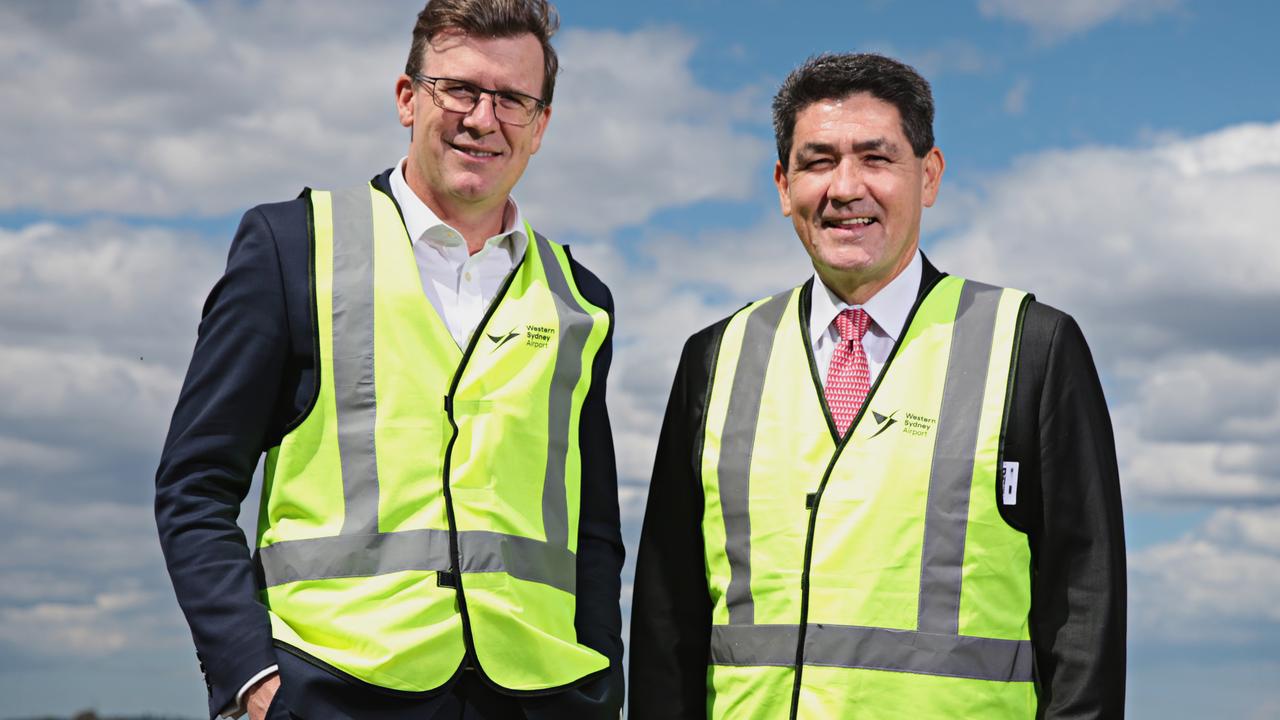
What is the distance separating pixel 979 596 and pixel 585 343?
1672mm

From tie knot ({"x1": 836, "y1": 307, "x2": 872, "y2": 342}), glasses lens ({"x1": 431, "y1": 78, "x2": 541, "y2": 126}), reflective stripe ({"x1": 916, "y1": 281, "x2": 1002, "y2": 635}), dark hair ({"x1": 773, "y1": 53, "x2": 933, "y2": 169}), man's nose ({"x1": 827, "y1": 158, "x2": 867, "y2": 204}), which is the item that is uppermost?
dark hair ({"x1": 773, "y1": 53, "x2": 933, "y2": 169})

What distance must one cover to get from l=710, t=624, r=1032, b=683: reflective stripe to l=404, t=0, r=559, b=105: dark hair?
2206 millimetres

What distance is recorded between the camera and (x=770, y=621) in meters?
4.53

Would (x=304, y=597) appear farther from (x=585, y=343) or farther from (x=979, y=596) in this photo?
(x=979, y=596)

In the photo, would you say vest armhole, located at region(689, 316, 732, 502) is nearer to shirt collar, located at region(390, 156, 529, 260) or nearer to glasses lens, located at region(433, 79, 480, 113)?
shirt collar, located at region(390, 156, 529, 260)

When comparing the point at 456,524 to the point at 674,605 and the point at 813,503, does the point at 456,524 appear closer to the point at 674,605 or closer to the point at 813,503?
the point at 674,605

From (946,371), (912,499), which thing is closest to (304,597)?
(912,499)

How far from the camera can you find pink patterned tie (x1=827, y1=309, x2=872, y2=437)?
4.69 metres

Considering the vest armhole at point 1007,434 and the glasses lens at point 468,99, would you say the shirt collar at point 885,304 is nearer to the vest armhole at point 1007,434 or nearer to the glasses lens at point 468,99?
the vest armhole at point 1007,434

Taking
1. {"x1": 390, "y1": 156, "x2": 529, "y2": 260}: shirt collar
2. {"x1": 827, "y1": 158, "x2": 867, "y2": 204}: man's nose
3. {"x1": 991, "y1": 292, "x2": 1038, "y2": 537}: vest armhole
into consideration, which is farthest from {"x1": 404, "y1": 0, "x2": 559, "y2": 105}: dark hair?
{"x1": 991, "y1": 292, "x2": 1038, "y2": 537}: vest armhole

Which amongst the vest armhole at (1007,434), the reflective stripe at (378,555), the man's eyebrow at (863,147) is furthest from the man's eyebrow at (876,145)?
the reflective stripe at (378,555)

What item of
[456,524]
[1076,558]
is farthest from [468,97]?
[1076,558]

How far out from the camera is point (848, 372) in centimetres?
479

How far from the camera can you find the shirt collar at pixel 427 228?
4566 mm
